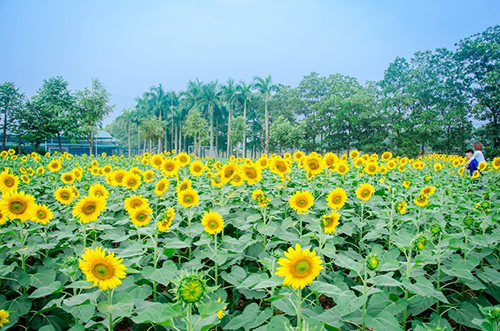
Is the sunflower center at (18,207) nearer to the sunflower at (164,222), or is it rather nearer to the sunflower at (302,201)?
the sunflower at (164,222)

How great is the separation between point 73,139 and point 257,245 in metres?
29.3

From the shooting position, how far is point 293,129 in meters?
37.0

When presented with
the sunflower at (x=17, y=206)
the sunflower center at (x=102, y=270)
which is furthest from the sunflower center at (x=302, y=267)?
the sunflower at (x=17, y=206)

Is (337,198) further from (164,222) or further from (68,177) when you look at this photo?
(68,177)

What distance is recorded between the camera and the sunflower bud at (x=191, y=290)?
100 cm

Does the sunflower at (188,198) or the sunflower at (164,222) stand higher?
the sunflower at (188,198)

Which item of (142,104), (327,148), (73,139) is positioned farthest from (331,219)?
(142,104)

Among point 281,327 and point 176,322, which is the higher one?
point 281,327

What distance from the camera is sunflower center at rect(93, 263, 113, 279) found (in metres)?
1.26

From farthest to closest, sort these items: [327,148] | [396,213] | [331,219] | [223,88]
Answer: [223,88]
[327,148]
[396,213]
[331,219]

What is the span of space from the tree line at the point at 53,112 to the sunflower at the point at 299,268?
26549mm

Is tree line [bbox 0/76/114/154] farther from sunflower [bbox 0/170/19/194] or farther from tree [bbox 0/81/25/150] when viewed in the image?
sunflower [bbox 0/170/19/194]

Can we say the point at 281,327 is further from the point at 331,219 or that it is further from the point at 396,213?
the point at 396,213

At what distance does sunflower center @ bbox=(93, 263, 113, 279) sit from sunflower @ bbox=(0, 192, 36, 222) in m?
1.14
